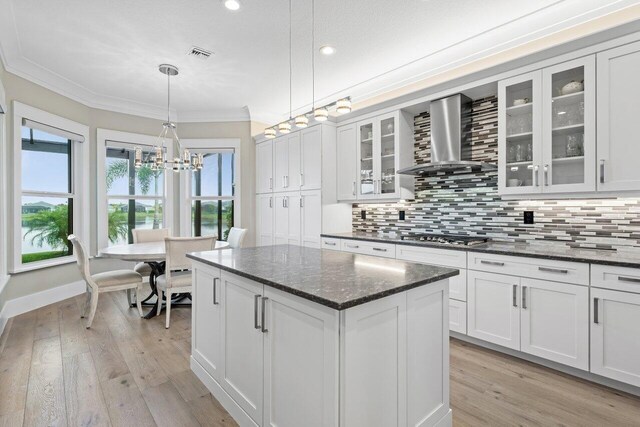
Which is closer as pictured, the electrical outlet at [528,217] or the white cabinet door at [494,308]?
the white cabinet door at [494,308]

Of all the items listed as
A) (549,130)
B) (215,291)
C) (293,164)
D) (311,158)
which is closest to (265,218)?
(293,164)

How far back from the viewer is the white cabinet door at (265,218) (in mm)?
5207

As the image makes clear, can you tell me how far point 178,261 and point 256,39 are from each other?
2363mm

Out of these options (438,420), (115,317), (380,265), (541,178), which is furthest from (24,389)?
(541,178)

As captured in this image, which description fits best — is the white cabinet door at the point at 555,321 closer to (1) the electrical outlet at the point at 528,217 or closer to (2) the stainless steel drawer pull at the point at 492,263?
(2) the stainless steel drawer pull at the point at 492,263

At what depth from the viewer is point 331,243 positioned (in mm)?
4191

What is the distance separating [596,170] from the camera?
7.95 ft

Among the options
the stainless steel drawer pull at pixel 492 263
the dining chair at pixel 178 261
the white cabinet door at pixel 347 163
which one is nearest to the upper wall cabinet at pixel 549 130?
the stainless steel drawer pull at pixel 492 263

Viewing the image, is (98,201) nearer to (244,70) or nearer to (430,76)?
(244,70)

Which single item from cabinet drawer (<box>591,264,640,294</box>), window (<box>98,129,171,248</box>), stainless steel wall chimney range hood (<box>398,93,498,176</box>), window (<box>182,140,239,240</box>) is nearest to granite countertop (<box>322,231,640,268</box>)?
cabinet drawer (<box>591,264,640,294</box>)

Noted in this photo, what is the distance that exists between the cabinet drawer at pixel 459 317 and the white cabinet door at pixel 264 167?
3249 mm

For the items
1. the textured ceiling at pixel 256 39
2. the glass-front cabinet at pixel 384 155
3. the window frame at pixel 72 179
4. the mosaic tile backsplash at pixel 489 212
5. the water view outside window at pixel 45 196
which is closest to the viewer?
the mosaic tile backsplash at pixel 489 212

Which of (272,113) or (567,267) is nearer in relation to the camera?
(567,267)

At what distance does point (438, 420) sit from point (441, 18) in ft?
9.90
